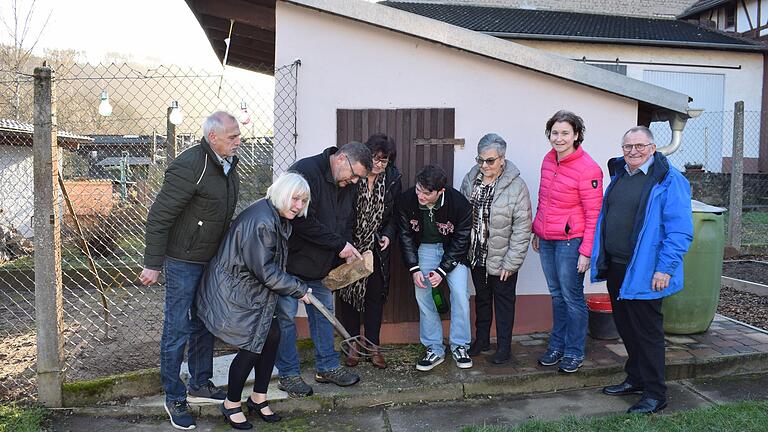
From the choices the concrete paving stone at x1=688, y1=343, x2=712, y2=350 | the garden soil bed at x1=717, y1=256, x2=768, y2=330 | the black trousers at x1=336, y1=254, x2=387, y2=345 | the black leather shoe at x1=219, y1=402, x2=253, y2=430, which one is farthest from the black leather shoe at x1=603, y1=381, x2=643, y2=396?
the black leather shoe at x1=219, y1=402, x2=253, y2=430

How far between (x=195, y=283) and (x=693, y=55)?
17.4m

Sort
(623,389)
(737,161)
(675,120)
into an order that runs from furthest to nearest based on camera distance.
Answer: (737,161) → (675,120) → (623,389)

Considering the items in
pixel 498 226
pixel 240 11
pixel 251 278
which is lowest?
pixel 251 278

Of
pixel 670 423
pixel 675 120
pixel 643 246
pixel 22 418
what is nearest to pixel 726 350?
pixel 670 423

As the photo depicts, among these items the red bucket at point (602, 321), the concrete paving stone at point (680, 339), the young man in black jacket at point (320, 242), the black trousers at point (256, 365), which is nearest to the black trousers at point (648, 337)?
the red bucket at point (602, 321)

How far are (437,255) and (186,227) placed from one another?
178 cm

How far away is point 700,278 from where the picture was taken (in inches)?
190

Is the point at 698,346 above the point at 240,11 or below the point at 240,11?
below

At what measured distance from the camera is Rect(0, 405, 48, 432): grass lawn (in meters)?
3.47

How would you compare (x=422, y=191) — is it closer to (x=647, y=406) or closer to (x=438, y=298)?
(x=438, y=298)

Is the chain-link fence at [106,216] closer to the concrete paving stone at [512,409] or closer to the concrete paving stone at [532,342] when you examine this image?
the concrete paving stone at [512,409]

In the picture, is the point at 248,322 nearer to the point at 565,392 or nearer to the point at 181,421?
the point at 181,421

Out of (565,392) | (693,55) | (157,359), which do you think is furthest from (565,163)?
(693,55)

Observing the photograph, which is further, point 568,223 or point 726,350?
point 726,350
